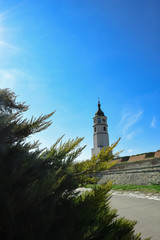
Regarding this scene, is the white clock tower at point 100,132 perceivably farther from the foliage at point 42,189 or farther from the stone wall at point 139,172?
the foliage at point 42,189

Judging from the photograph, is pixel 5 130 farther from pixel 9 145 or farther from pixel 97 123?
pixel 97 123

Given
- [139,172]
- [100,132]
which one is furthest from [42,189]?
[100,132]

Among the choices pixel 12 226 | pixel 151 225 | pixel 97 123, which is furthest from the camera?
pixel 97 123

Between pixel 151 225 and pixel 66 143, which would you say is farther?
pixel 151 225

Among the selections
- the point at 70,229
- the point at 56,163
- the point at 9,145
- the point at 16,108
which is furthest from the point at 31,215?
the point at 16,108

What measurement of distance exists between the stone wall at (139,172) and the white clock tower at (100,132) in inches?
857

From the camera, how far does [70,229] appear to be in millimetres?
1231

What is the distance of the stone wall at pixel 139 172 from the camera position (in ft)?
51.0

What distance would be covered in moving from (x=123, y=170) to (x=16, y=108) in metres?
20.7

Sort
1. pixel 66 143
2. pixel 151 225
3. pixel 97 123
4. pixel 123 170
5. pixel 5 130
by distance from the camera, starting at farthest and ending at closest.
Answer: pixel 97 123 → pixel 123 170 → pixel 151 225 → pixel 66 143 → pixel 5 130

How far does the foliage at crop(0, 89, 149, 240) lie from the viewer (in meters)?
1.05

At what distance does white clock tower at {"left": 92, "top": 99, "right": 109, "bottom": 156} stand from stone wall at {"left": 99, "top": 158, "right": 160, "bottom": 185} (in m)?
21.8

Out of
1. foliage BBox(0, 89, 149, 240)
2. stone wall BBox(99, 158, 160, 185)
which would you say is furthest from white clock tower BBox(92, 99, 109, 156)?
foliage BBox(0, 89, 149, 240)

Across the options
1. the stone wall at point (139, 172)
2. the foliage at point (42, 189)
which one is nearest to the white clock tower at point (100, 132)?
the stone wall at point (139, 172)
